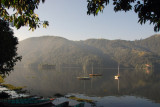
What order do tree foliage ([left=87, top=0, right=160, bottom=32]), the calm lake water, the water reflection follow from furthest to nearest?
1. the water reflection
2. the calm lake water
3. tree foliage ([left=87, top=0, right=160, bottom=32])

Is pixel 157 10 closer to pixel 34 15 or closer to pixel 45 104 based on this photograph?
pixel 34 15

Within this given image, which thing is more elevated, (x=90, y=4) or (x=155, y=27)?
(x=90, y=4)

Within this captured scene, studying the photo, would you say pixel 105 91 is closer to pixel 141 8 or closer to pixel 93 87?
pixel 93 87

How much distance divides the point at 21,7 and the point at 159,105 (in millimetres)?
45497

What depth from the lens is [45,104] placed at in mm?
30812

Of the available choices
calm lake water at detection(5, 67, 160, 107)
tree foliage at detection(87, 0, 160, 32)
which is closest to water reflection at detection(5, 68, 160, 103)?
calm lake water at detection(5, 67, 160, 107)

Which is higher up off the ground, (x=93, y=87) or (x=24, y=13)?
(x=24, y=13)

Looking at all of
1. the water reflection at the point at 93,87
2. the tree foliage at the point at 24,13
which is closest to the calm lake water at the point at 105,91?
the water reflection at the point at 93,87

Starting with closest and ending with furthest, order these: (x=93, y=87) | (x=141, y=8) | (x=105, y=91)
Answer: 1. (x=141, y=8)
2. (x=105, y=91)
3. (x=93, y=87)

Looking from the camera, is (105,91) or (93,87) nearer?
(105,91)

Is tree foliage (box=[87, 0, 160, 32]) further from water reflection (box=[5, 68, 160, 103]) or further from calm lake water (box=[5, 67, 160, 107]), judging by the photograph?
water reflection (box=[5, 68, 160, 103])

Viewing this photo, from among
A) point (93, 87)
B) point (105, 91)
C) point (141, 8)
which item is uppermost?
point (141, 8)

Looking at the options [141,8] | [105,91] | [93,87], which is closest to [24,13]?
[141,8]

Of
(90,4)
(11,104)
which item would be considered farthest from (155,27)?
(11,104)
